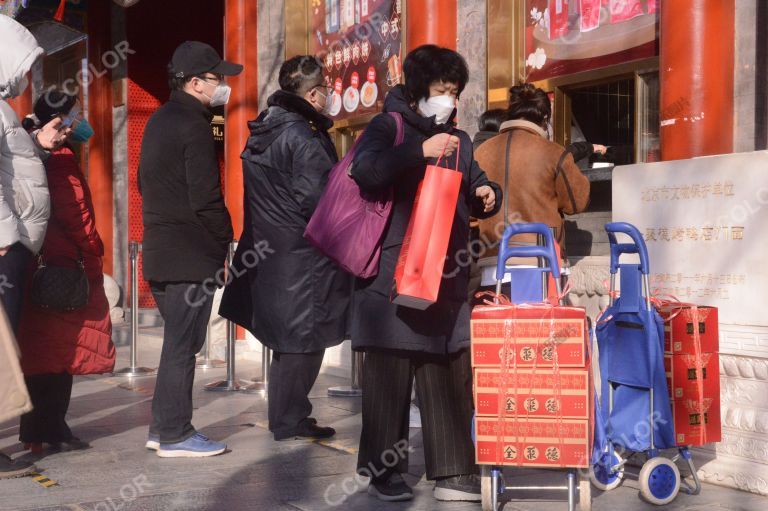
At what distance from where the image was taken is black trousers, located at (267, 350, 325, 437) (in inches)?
226

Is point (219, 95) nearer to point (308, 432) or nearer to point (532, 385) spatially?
point (308, 432)

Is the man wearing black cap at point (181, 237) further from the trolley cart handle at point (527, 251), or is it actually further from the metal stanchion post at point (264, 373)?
the metal stanchion post at point (264, 373)

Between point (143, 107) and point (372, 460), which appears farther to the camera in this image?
point (143, 107)

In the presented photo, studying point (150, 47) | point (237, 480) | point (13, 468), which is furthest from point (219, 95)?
point (150, 47)

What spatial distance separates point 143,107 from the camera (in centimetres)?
1423

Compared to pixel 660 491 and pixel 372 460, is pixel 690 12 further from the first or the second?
pixel 372 460

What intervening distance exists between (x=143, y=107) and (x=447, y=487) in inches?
425

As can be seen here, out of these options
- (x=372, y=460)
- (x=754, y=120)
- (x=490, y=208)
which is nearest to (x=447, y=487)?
(x=372, y=460)

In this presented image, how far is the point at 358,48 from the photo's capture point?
985 cm

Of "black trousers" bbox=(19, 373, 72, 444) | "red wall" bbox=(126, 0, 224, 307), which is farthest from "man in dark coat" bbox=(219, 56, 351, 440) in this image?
"red wall" bbox=(126, 0, 224, 307)

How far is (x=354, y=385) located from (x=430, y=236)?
3.80 m

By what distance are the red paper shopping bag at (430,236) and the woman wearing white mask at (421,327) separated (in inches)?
6.7

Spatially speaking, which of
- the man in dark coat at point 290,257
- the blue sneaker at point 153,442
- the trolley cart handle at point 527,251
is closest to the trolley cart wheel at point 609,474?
the trolley cart handle at point 527,251

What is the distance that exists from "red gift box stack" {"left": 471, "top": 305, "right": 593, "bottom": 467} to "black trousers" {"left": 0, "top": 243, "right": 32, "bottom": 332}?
2.28 m
